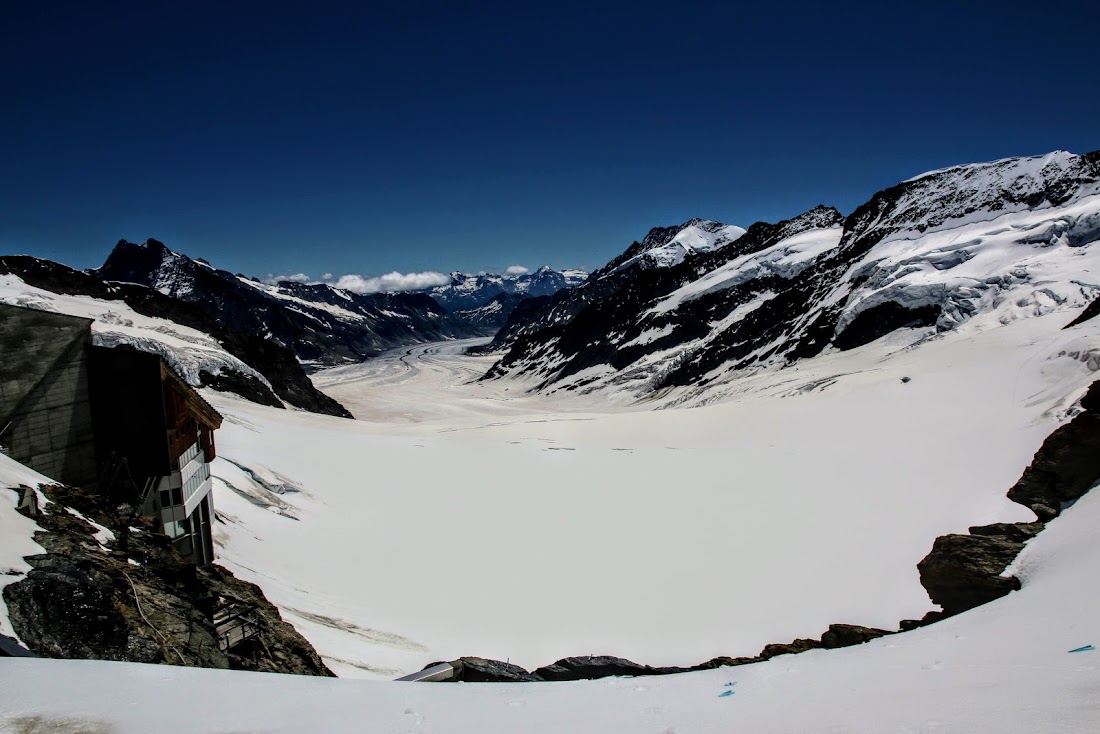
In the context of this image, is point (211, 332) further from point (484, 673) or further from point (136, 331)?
point (484, 673)

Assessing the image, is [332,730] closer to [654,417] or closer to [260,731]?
[260,731]

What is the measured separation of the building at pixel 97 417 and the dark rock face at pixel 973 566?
45.3 ft

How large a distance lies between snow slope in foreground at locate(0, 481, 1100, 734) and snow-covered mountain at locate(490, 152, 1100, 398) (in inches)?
1917

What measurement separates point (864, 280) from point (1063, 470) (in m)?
56.5

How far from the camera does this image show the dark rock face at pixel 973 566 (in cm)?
1076

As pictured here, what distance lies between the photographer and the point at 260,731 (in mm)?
4688

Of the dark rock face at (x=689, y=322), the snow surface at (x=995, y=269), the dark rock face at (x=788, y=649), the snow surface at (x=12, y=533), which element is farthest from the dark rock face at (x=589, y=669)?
the dark rock face at (x=689, y=322)

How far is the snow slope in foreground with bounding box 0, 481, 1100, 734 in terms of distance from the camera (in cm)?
456

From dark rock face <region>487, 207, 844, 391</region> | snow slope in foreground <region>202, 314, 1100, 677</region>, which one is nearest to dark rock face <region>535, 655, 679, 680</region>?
snow slope in foreground <region>202, 314, 1100, 677</region>

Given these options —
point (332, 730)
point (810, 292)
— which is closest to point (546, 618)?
point (332, 730)

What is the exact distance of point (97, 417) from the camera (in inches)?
423

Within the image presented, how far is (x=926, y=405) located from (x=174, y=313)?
62965 mm

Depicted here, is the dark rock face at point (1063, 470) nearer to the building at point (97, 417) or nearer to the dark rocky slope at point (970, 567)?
the dark rocky slope at point (970, 567)

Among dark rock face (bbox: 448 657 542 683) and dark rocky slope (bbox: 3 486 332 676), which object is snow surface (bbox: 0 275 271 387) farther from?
dark rock face (bbox: 448 657 542 683)
